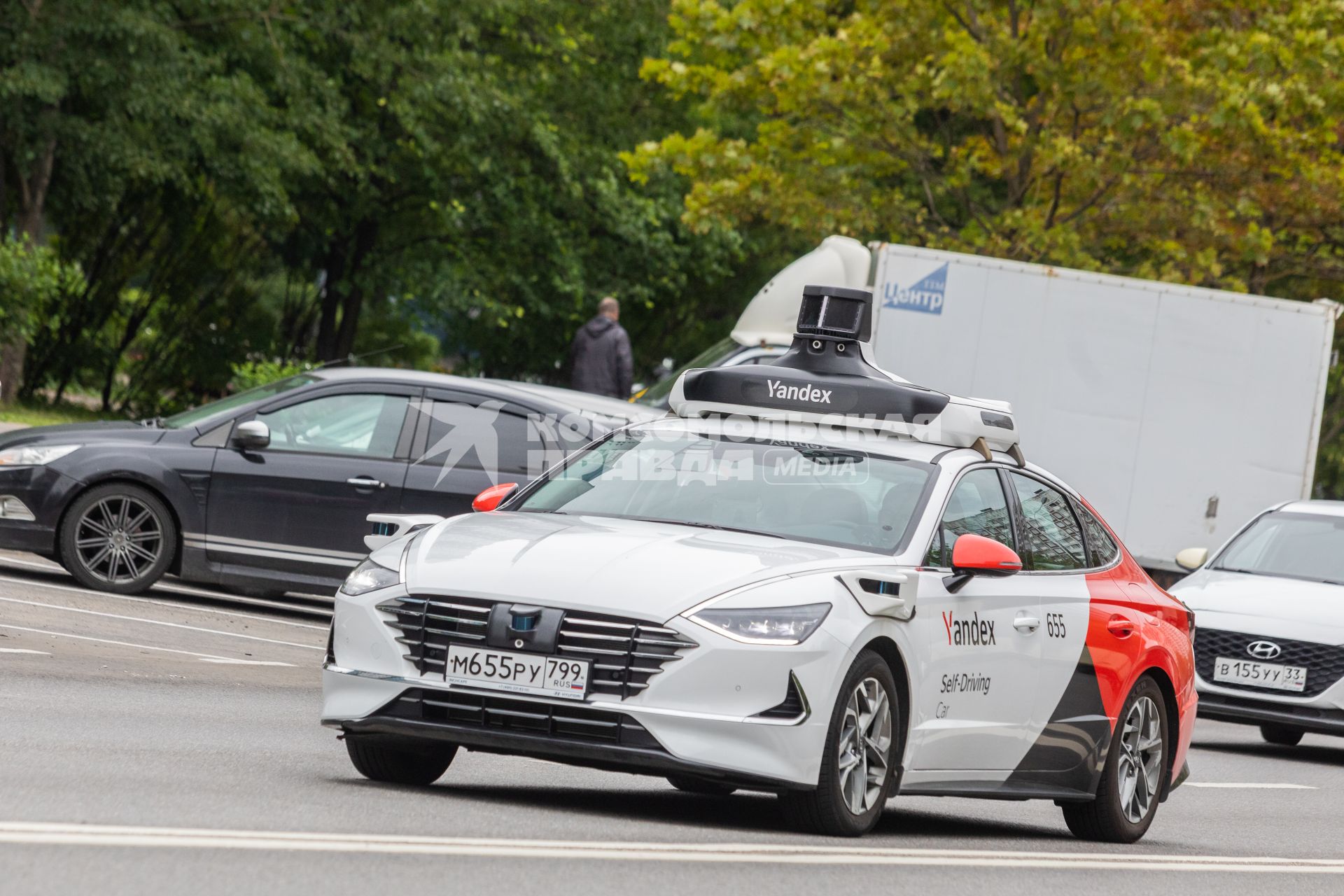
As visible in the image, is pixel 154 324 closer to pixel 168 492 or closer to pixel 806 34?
pixel 806 34

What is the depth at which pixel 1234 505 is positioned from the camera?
19.0m

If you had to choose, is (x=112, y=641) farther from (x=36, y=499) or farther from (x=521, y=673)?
(x=521, y=673)

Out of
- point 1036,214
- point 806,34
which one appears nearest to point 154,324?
point 806,34

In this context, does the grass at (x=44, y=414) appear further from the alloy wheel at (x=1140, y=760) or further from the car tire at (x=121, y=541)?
the alloy wheel at (x=1140, y=760)

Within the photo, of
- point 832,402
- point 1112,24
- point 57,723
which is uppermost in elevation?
point 1112,24

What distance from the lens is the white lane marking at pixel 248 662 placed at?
11664mm

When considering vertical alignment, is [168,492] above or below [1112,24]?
below

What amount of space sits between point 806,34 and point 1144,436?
9.91m

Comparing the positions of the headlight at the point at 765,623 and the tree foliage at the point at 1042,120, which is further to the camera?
the tree foliage at the point at 1042,120

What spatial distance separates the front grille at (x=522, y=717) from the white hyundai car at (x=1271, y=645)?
7622 millimetres

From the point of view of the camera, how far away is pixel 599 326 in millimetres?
22672

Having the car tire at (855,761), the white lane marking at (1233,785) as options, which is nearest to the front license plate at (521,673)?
the car tire at (855,761)

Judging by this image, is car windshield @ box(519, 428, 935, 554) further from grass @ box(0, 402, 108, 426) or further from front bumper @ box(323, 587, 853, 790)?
grass @ box(0, 402, 108, 426)
